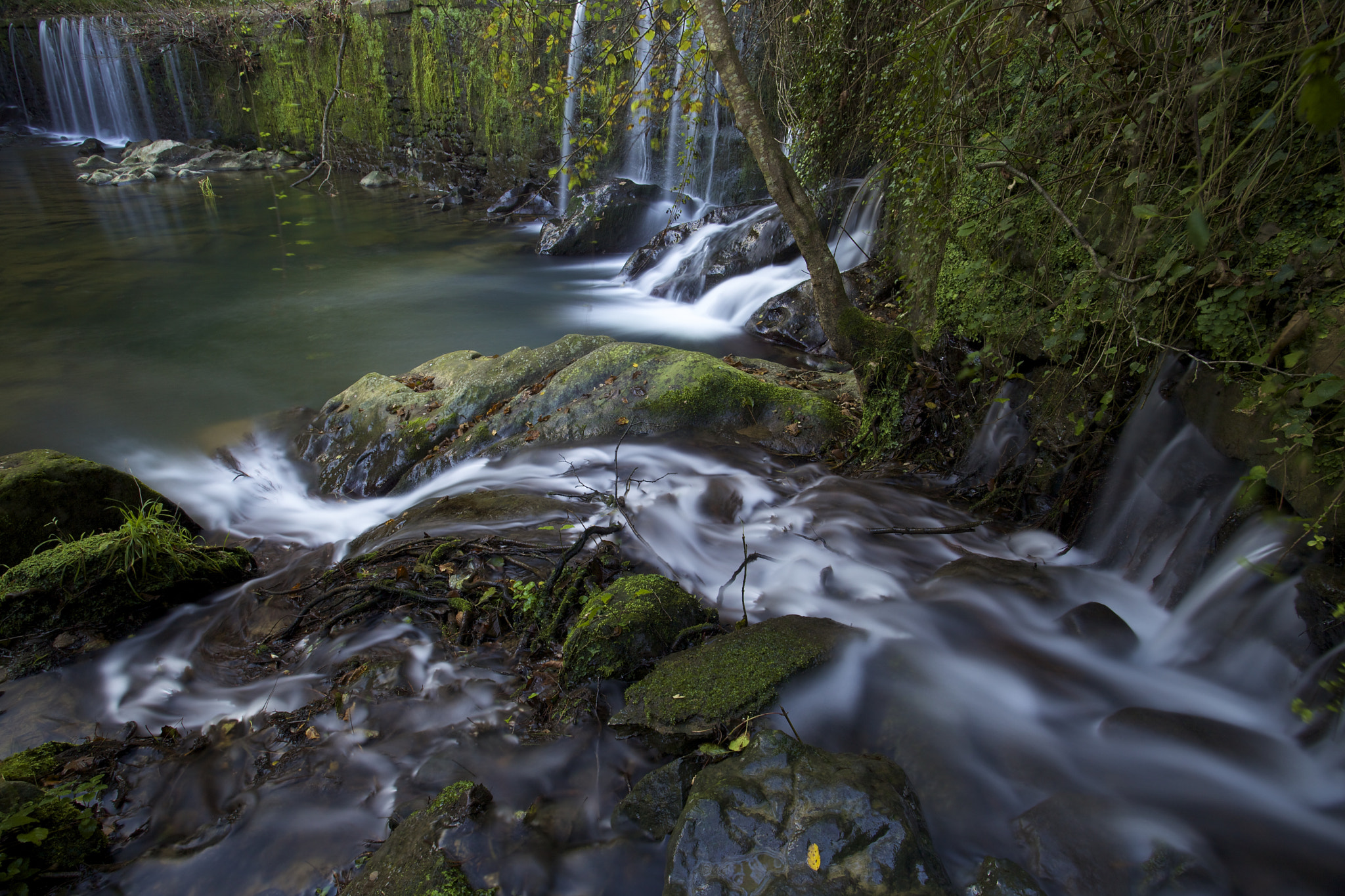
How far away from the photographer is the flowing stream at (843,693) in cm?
211

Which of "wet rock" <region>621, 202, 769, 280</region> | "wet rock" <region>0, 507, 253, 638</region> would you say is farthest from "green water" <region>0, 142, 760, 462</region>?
"wet rock" <region>0, 507, 253, 638</region>

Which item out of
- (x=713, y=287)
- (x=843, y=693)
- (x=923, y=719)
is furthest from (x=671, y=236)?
(x=923, y=719)

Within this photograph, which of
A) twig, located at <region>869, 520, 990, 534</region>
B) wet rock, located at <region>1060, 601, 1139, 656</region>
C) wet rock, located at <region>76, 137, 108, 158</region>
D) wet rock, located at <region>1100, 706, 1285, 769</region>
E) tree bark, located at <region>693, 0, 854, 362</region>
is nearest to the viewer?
wet rock, located at <region>1100, 706, 1285, 769</region>

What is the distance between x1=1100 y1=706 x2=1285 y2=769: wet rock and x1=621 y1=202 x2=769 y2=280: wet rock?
8.48 m

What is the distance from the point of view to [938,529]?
11.7ft

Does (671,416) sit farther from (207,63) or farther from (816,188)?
(207,63)

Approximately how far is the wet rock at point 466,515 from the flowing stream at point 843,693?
0.75ft

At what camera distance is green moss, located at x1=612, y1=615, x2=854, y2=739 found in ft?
7.46

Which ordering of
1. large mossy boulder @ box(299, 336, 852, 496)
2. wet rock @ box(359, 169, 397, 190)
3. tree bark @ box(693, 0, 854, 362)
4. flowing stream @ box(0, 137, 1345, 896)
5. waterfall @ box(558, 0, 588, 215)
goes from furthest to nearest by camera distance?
wet rock @ box(359, 169, 397, 190)
waterfall @ box(558, 0, 588, 215)
large mossy boulder @ box(299, 336, 852, 496)
tree bark @ box(693, 0, 854, 362)
flowing stream @ box(0, 137, 1345, 896)

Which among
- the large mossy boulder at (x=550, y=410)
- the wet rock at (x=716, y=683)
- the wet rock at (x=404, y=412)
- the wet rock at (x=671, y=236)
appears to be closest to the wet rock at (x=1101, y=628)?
the wet rock at (x=716, y=683)

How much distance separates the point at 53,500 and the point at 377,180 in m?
16.5

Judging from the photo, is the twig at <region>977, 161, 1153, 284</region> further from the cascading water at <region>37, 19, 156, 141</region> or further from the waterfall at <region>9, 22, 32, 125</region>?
the waterfall at <region>9, 22, 32, 125</region>

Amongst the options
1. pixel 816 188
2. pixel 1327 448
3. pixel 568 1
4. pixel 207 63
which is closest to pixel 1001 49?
pixel 1327 448

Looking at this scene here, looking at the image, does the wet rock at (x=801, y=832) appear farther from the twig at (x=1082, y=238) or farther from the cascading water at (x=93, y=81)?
the cascading water at (x=93, y=81)
